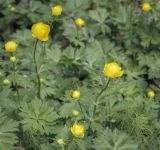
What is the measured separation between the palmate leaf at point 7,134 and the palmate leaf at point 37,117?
10 centimetres

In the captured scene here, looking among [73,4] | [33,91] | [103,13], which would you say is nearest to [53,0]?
[73,4]

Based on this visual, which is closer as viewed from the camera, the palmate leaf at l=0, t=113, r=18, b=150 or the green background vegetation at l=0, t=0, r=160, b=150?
the palmate leaf at l=0, t=113, r=18, b=150

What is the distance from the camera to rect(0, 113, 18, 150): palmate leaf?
269 cm

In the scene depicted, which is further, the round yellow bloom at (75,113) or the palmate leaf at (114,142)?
the round yellow bloom at (75,113)

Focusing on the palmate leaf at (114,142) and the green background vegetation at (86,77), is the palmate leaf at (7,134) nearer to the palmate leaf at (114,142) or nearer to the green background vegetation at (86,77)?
the green background vegetation at (86,77)

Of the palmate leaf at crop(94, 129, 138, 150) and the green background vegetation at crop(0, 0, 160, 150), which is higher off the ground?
the green background vegetation at crop(0, 0, 160, 150)

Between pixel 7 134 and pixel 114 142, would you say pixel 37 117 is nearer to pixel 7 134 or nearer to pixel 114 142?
pixel 7 134

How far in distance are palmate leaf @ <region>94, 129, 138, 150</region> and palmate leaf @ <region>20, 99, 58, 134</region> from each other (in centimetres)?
37

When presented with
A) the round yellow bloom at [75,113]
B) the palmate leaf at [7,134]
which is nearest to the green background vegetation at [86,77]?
the palmate leaf at [7,134]

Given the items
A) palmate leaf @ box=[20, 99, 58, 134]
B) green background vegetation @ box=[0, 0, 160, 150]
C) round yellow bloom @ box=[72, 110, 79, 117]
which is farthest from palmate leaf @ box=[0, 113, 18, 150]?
round yellow bloom @ box=[72, 110, 79, 117]

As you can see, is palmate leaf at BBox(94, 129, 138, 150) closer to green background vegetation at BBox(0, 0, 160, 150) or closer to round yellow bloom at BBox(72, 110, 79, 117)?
green background vegetation at BBox(0, 0, 160, 150)

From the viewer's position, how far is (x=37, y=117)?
9.47 feet

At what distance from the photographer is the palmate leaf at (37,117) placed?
2.82m

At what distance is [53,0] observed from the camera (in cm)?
429
